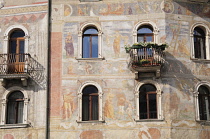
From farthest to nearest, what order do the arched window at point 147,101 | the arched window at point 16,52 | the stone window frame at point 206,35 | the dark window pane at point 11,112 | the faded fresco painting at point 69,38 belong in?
the stone window frame at point 206,35 → the faded fresco painting at point 69,38 → the arched window at point 16,52 → the dark window pane at point 11,112 → the arched window at point 147,101

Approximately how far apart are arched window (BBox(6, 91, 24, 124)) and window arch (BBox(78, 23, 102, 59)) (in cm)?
392

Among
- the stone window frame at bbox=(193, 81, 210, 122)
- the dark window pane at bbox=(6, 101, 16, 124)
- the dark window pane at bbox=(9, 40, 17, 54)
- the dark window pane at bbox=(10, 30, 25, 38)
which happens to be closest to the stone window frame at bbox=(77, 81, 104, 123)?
the dark window pane at bbox=(6, 101, 16, 124)

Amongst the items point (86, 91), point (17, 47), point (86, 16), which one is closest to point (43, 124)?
point (86, 91)

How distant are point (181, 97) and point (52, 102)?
265 inches

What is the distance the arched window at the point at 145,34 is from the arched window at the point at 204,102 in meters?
3.79

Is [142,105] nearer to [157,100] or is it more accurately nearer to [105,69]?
[157,100]

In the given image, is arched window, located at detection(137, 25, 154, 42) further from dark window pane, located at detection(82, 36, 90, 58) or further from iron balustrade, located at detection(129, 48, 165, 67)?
dark window pane, located at detection(82, 36, 90, 58)

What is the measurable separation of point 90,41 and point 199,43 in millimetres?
6021

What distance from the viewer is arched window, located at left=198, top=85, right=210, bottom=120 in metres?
24.8

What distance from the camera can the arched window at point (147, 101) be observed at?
79.6 ft

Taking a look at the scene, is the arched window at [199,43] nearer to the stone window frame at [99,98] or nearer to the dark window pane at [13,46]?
the stone window frame at [99,98]

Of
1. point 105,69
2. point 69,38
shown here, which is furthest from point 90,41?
point 105,69

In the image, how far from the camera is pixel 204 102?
2508 centimetres

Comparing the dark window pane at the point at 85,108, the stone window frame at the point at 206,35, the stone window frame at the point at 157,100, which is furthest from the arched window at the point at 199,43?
the dark window pane at the point at 85,108
